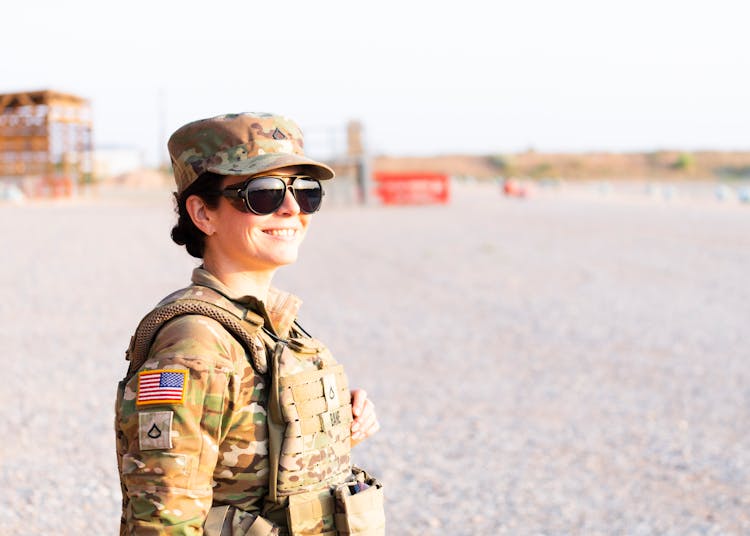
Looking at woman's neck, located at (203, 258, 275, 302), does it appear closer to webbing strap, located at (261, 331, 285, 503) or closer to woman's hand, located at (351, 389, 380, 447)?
webbing strap, located at (261, 331, 285, 503)

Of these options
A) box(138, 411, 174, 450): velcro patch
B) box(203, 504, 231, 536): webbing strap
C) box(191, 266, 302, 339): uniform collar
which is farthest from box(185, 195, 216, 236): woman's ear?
box(203, 504, 231, 536): webbing strap

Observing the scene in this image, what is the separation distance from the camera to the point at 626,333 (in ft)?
35.6

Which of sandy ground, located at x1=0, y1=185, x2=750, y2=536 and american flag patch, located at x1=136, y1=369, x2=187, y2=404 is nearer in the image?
american flag patch, located at x1=136, y1=369, x2=187, y2=404

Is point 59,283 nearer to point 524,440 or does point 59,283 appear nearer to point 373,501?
point 524,440

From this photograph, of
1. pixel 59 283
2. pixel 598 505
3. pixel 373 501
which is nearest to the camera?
pixel 373 501

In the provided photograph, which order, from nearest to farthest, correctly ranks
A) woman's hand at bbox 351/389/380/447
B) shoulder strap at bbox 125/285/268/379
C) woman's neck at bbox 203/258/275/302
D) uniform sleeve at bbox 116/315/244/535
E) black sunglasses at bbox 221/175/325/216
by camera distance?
1. uniform sleeve at bbox 116/315/244/535
2. shoulder strap at bbox 125/285/268/379
3. black sunglasses at bbox 221/175/325/216
4. woman's neck at bbox 203/258/275/302
5. woman's hand at bbox 351/389/380/447

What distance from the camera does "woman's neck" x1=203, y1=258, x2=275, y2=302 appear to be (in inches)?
94.3

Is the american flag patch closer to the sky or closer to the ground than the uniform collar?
closer to the ground

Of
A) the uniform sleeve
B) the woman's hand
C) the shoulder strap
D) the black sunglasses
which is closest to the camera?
the uniform sleeve

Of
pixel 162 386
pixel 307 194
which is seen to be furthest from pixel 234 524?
pixel 307 194

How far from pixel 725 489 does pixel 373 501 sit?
14.1 feet

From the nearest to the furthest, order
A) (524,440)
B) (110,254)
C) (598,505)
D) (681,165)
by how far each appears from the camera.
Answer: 1. (598,505)
2. (524,440)
3. (110,254)
4. (681,165)

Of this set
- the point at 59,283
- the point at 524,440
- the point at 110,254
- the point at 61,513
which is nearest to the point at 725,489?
the point at 524,440

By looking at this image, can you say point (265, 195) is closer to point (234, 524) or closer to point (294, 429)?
point (294, 429)
